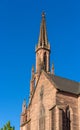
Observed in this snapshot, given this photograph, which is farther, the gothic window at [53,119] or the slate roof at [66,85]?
the slate roof at [66,85]

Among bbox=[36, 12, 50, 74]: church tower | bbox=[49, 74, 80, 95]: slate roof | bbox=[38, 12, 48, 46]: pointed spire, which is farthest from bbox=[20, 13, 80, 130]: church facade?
bbox=[38, 12, 48, 46]: pointed spire

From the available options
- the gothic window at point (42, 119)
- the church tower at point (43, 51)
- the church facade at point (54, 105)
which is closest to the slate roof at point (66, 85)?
the church facade at point (54, 105)

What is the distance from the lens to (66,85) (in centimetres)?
6544

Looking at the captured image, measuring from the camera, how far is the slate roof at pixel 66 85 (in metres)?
63.1

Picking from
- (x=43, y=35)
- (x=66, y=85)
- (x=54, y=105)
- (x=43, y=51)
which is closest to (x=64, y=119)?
(x=54, y=105)

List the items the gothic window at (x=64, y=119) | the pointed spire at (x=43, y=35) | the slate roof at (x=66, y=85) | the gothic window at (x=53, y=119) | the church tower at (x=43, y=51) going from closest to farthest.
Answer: the gothic window at (x=64, y=119) → the gothic window at (x=53, y=119) → the slate roof at (x=66, y=85) → the church tower at (x=43, y=51) → the pointed spire at (x=43, y=35)

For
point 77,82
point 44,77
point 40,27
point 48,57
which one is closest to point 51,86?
point 44,77

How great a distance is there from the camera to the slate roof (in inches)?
2485

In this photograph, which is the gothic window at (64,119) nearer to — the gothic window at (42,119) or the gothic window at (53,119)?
the gothic window at (53,119)

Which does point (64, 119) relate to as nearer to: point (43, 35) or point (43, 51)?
point (43, 51)

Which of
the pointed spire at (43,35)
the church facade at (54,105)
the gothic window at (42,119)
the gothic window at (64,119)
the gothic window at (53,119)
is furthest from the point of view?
the pointed spire at (43,35)

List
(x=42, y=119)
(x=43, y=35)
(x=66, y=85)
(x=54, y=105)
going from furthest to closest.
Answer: (x=43, y=35) → (x=66, y=85) → (x=42, y=119) → (x=54, y=105)

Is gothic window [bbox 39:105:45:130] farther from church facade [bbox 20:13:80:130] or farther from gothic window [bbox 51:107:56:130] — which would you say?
gothic window [bbox 51:107:56:130]

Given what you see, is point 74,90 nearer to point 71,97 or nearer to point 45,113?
point 71,97
